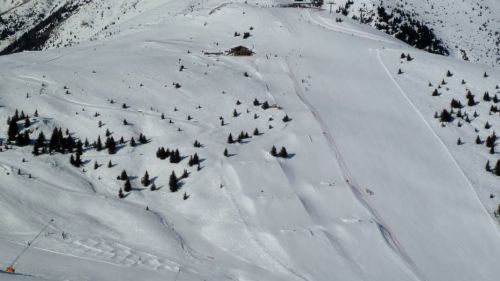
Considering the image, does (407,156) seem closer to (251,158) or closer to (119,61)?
(251,158)

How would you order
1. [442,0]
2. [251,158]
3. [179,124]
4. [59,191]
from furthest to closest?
1. [442,0]
2. [179,124]
3. [251,158]
4. [59,191]

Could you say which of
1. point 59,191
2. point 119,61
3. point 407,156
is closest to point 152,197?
point 59,191

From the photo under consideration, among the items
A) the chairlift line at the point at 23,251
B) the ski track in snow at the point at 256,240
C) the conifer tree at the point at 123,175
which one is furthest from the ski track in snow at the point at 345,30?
the chairlift line at the point at 23,251

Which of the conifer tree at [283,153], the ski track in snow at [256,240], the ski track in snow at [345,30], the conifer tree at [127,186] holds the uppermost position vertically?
the ski track in snow at [345,30]

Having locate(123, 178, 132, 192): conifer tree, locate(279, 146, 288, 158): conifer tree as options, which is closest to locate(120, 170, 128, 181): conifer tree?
locate(123, 178, 132, 192): conifer tree

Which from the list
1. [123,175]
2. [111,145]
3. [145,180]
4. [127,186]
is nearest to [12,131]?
[111,145]

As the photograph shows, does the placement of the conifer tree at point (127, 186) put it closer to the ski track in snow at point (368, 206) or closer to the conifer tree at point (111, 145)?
the conifer tree at point (111, 145)

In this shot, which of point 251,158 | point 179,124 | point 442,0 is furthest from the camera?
point 442,0

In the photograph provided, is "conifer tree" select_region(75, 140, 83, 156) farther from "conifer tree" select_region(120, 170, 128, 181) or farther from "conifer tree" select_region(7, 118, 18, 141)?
"conifer tree" select_region(7, 118, 18, 141)
